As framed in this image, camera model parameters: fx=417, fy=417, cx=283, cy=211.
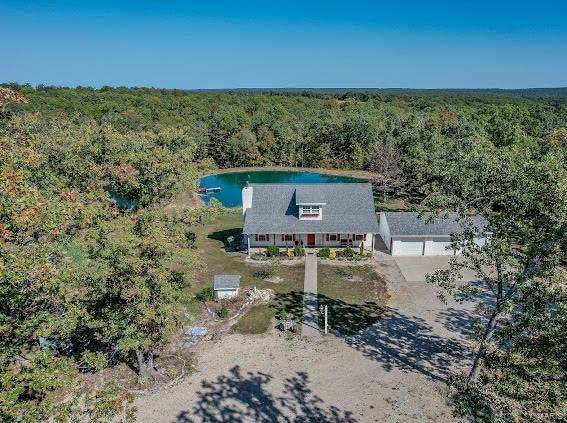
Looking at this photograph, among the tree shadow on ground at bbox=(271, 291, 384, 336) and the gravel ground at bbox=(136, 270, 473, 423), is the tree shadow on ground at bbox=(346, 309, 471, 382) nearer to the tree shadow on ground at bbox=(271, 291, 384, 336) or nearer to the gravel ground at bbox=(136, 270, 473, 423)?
the gravel ground at bbox=(136, 270, 473, 423)

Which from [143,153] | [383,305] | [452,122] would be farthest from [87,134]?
[452,122]

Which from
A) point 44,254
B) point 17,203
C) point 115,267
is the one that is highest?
point 17,203

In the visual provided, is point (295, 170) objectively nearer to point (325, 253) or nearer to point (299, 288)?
point (325, 253)

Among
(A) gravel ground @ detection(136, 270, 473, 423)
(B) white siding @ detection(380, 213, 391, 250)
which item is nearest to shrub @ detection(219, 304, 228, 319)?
(A) gravel ground @ detection(136, 270, 473, 423)

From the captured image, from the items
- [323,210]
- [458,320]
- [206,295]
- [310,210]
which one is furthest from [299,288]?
[458,320]

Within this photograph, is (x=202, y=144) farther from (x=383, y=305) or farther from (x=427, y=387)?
(x=427, y=387)

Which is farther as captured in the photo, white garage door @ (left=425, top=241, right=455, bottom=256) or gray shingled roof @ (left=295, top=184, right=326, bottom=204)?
gray shingled roof @ (left=295, top=184, right=326, bottom=204)
